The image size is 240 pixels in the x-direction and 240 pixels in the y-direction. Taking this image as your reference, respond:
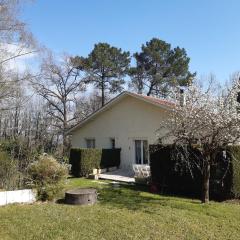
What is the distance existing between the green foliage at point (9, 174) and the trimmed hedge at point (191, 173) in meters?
5.90

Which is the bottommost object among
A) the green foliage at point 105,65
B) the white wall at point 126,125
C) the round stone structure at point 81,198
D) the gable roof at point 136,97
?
the round stone structure at point 81,198

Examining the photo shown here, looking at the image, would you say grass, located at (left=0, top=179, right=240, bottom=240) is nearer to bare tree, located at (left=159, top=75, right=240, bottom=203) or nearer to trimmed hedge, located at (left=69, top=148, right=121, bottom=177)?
bare tree, located at (left=159, top=75, right=240, bottom=203)

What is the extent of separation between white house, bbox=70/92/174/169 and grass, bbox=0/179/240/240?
9071 millimetres

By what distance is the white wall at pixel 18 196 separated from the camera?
9.98m

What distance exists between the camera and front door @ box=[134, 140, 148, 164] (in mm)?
20891

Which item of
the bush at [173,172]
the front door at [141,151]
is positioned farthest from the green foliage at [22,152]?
the front door at [141,151]

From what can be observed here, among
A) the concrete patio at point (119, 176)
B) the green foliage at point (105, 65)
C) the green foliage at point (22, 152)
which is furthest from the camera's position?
the green foliage at point (105, 65)

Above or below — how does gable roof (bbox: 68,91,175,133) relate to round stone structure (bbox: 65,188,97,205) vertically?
above

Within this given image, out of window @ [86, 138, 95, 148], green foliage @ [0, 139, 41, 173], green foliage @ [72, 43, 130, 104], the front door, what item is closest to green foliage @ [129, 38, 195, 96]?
green foliage @ [72, 43, 130, 104]

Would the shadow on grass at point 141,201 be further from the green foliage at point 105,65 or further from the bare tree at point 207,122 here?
→ the green foliage at point 105,65

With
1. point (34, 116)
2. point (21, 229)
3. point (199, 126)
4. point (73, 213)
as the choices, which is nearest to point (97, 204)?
point (73, 213)

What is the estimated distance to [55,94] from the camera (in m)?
35.1

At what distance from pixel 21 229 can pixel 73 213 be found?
1.82 meters

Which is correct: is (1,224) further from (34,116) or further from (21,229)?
(34,116)
